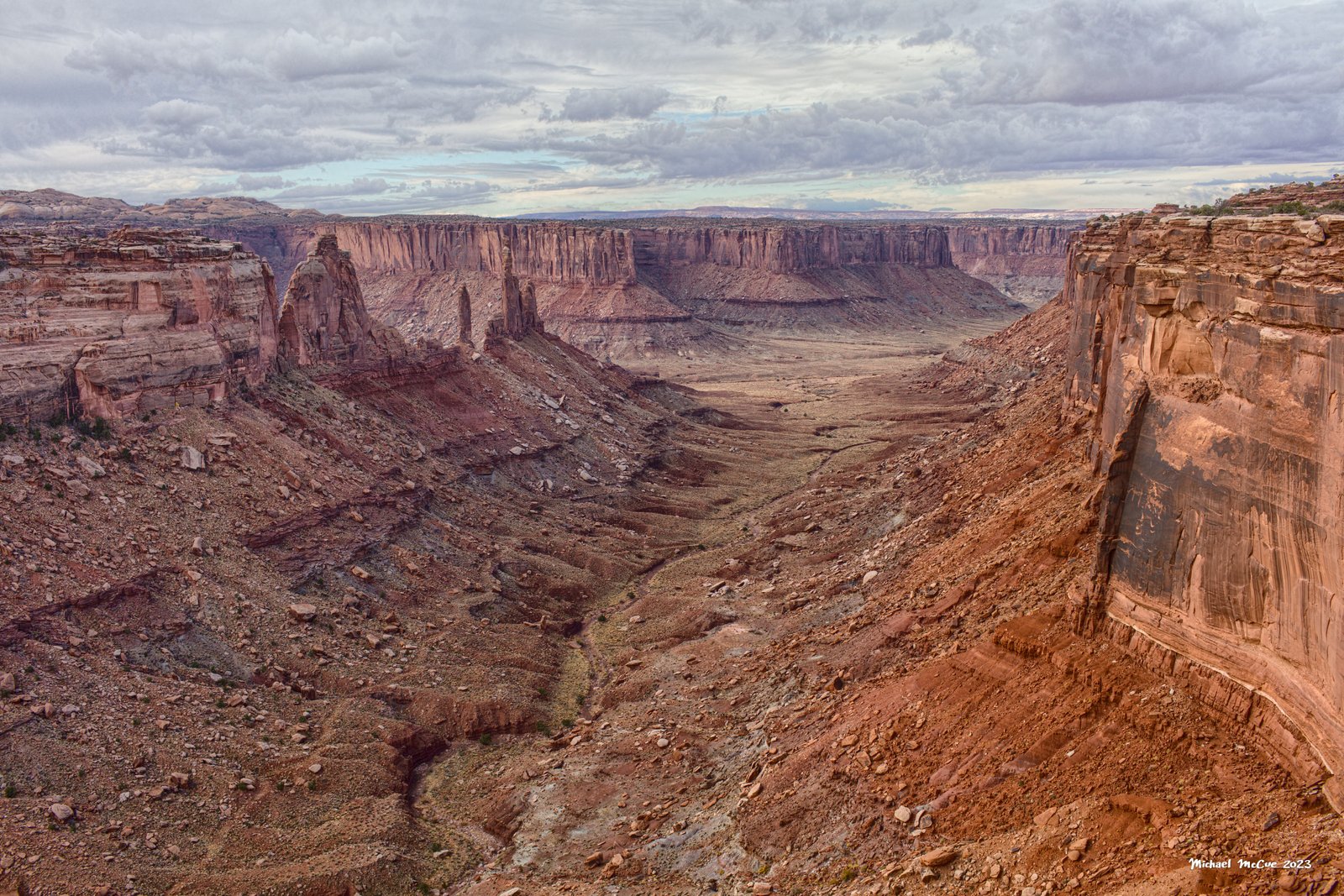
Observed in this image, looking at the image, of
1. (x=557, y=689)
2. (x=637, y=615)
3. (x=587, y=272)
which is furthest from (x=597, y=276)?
(x=557, y=689)

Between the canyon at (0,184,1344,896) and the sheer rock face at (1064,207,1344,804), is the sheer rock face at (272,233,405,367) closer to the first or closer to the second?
the canyon at (0,184,1344,896)

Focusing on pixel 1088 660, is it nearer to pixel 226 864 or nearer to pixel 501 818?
pixel 501 818

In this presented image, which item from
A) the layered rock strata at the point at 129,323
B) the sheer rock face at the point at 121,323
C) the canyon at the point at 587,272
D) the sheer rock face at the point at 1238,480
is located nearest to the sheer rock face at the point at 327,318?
the layered rock strata at the point at 129,323

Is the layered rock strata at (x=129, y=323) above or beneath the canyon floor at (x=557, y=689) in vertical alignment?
above

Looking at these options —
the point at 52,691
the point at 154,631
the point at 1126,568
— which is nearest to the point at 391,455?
the point at 154,631

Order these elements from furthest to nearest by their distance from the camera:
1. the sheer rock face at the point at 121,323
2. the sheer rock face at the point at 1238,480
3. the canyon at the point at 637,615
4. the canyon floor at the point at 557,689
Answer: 1. the sheer rock face at the point at 121,323
2. the canyon floor at the point at 557,689
3. the canyon at the point at 637,615
4. the sheer rock face at the point at 1238,480

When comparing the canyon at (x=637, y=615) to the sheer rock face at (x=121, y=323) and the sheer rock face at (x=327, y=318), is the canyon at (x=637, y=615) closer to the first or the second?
the sheer rock face at (x=121, y=323)
